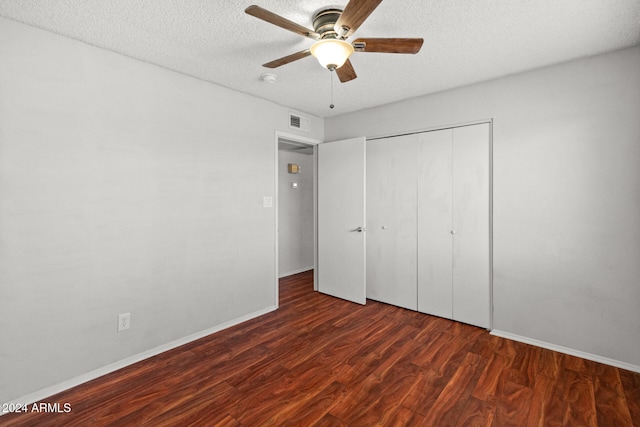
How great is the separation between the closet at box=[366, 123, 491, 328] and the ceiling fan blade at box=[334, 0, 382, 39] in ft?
6.39

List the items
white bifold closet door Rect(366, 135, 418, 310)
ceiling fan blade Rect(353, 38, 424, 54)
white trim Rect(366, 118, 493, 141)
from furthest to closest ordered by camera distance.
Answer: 1. white bifold closet door Rect(366, 135, 418, 310)
2. white trim Rect(366, 118, 493, 141)
3. ceiling fan blade Rect(353, 38, 424, 54)

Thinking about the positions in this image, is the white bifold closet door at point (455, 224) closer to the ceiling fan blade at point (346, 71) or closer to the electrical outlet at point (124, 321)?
the ceiling fan blade at point (346, 71)

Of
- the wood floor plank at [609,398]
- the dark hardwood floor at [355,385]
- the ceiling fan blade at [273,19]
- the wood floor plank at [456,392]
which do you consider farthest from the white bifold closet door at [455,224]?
the ceiling fan blade at [273,19]

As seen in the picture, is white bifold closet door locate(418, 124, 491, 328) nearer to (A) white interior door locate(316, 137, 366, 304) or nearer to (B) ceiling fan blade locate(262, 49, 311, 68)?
(A) white interior door locate(316, 137, 366, 304)

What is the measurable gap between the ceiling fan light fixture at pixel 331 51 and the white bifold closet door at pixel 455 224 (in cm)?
189

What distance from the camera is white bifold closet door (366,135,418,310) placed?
3486mm

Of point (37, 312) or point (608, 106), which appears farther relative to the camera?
point (608, 106)

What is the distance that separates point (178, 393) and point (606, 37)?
391 cm

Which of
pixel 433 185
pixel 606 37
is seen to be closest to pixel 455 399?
pixel 433 185

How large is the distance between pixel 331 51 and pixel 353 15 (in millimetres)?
233

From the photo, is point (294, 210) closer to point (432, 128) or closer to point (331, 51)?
point (432, 128)

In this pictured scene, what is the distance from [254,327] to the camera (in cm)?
307

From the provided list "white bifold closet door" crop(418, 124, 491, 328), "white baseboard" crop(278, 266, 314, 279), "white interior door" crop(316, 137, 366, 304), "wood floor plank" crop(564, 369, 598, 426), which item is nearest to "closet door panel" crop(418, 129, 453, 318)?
"white bifold closet door" crop(418, 124, 491, 328)

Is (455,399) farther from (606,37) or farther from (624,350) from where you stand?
(606,37)
